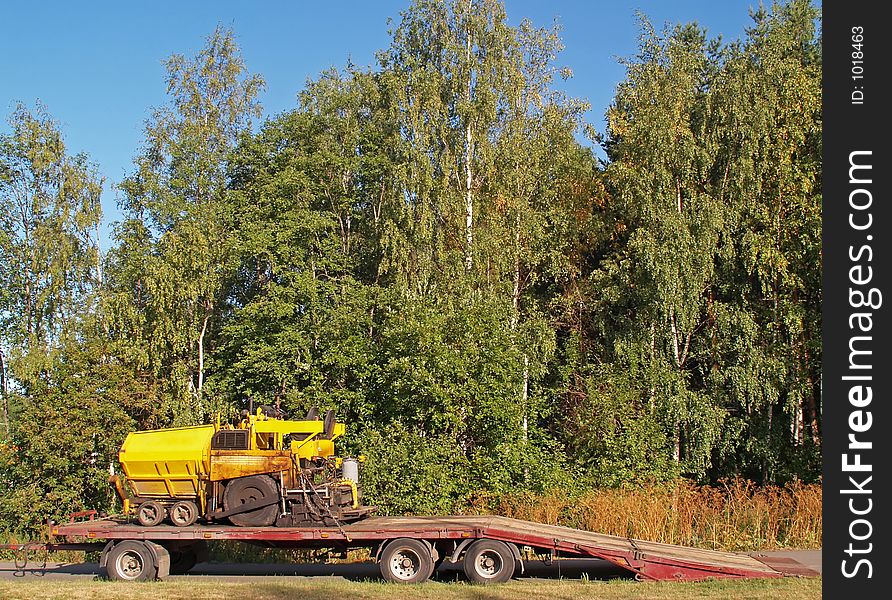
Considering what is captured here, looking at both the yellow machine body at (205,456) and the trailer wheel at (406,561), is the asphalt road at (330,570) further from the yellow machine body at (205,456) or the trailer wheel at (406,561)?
the yellow machine body at (205,456)

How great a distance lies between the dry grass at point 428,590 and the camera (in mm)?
12047

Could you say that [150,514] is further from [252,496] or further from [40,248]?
[40,248]

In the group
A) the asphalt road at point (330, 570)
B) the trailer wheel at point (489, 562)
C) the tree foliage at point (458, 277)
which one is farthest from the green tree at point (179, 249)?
the trailer wheel at point (489, 562)

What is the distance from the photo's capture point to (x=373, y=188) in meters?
28.8

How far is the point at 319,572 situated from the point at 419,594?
14.2 ft

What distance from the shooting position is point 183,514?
50.0 feet

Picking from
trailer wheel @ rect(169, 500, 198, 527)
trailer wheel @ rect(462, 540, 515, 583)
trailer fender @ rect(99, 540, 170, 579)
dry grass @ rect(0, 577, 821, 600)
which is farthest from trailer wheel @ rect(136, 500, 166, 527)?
trailer wheel @ rect(462, 540, 515, 583)

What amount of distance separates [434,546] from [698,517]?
7727 millimetres

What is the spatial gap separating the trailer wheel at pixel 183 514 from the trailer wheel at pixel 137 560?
70 cm

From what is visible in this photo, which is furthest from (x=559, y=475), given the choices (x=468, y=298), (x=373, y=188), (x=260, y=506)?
(x=373, y=188)

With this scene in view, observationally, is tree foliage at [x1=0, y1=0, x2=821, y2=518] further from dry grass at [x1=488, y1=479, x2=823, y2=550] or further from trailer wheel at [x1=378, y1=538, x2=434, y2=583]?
trailer wheel at [x1=378, y1=538, x2=434, y2=583]

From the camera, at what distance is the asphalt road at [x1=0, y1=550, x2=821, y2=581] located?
1500cm

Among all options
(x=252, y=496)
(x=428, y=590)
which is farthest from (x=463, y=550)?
(x=252, y=496)

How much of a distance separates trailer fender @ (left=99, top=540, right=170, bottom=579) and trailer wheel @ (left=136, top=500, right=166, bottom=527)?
479 mm
